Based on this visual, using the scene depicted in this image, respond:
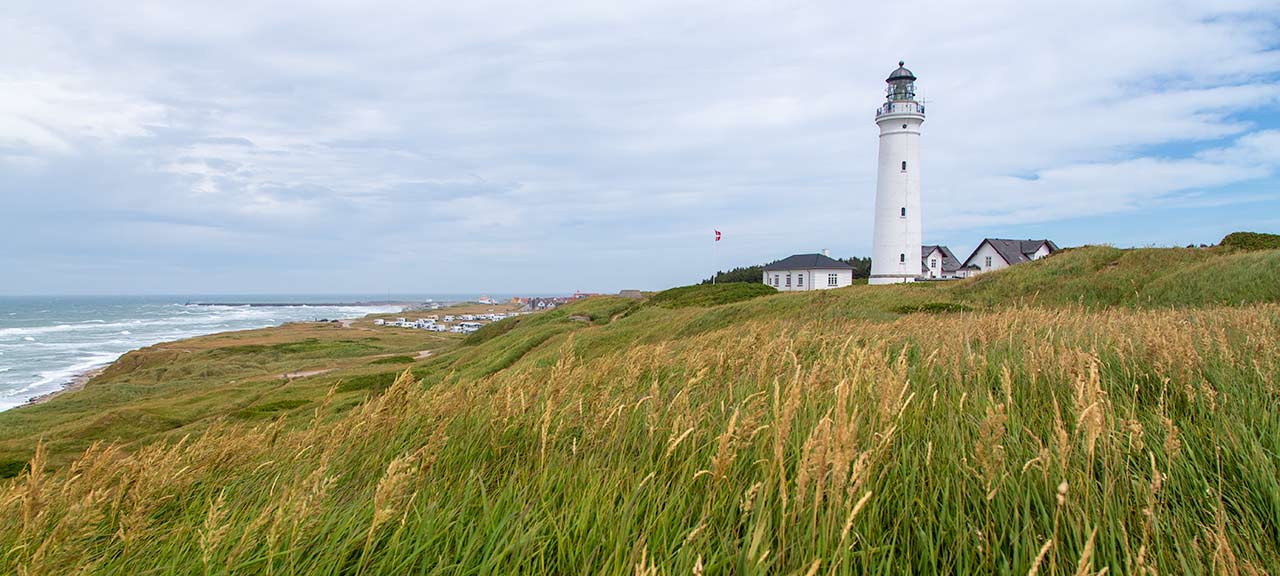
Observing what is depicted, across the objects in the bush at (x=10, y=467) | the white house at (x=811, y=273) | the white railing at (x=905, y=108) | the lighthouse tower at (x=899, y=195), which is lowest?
the bush at (x=10, y=467)

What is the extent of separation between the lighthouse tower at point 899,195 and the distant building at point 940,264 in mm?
27545

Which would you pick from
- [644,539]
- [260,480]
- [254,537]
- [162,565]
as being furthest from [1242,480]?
[260,480]

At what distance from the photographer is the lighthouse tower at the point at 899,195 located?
165 feet

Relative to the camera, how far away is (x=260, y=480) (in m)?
3.70

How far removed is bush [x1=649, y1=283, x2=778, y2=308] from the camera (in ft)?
116

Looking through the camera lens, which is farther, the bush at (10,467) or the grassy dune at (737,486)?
the bush at (10,467)

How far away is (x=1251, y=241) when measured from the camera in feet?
99.5

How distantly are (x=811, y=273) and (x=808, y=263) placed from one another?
52.2 inches

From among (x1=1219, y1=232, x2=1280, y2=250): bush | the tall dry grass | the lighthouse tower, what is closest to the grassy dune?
the tall dry grass

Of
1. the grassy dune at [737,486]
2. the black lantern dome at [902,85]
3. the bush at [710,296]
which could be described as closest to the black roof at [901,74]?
the black lantern dome at [902,85]

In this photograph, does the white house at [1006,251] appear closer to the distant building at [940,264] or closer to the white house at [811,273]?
the distant building at [940,264]

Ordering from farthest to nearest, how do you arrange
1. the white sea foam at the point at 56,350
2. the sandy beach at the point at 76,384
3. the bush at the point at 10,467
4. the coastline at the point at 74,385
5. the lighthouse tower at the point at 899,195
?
the lighthouse tower at the point at 899,195 → the white sea foam at the point at 56,350 → the sandy beach at the point at 76,384 → the coastline at the point at 74,385 → the bush at the point at 10,467

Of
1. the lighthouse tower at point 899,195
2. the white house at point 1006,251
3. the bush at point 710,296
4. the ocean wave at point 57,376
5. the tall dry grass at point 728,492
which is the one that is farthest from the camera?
the white house at point 1006,251

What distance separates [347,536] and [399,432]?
1.46 meters
